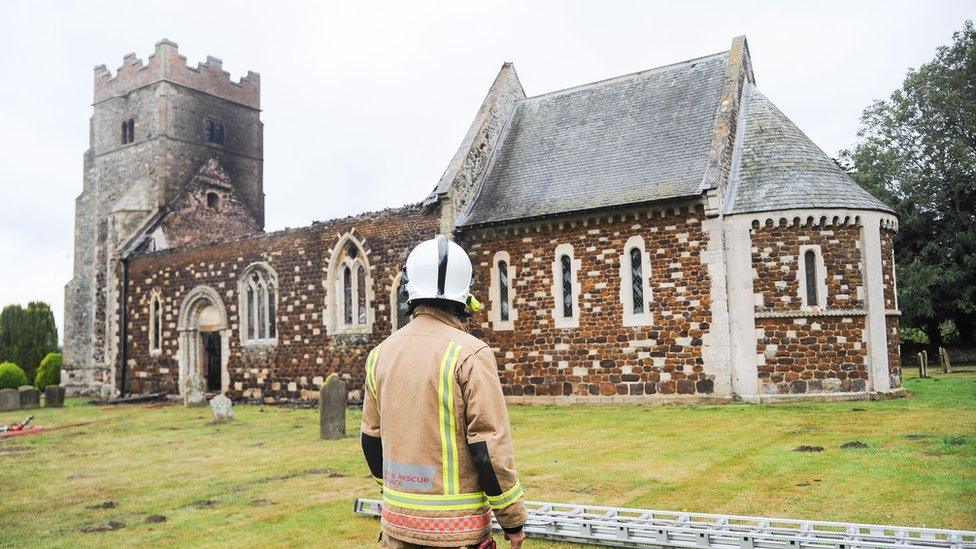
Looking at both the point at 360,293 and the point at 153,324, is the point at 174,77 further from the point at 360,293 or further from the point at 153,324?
the point at 360,293

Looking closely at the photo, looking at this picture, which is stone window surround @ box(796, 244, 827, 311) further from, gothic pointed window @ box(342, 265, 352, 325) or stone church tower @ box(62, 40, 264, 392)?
stone church tower @ box(62, 40, 264, 392)

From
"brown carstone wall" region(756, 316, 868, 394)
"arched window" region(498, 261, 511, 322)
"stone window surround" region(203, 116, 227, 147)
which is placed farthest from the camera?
"stone window surround" region(203, 116, 227, 147)

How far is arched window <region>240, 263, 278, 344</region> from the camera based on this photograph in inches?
976

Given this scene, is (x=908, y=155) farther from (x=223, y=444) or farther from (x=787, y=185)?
(x=223, y=444)

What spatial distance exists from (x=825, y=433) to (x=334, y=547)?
28.9 ft

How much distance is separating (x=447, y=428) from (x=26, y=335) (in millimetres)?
47639

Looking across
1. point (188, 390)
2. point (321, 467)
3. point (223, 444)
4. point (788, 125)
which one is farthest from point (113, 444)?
point (788, 125)

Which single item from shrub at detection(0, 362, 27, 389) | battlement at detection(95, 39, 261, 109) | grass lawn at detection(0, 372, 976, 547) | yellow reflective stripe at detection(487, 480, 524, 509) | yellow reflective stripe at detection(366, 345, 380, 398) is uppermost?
battlement at detection(95, 39, 261, 109)

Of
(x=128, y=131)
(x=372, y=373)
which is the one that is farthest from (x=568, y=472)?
(x=128, y=131)

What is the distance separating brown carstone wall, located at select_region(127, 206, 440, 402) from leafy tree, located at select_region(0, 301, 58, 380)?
1875 centimetres

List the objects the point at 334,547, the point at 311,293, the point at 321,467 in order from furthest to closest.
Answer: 1. the point at 311,293
2. the point at 321,467
3. the point at 334,547

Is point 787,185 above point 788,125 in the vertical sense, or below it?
below

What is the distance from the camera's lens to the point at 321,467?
36.7 feet

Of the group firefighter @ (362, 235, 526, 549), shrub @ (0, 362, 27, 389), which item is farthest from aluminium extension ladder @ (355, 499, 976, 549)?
shrub @ (0, 362, 27, 389)
